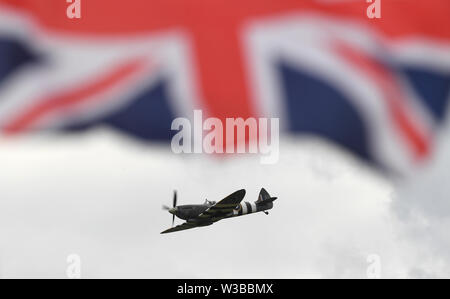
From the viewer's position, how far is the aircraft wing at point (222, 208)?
1842 centimetres

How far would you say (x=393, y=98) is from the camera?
19.0m

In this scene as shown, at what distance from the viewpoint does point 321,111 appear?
738 inches

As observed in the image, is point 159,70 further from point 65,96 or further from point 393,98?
point 393,98

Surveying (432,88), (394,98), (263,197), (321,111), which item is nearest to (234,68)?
(321,111)

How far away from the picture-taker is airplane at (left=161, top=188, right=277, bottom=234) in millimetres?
18438

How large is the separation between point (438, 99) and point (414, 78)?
0.62m

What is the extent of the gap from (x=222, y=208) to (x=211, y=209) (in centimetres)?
21

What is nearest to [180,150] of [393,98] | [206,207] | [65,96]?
[206,207]

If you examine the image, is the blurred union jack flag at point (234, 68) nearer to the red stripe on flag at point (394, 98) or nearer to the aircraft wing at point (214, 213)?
the red stripe on flag at point (394, 98)

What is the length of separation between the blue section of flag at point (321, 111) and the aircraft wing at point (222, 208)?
1.76m

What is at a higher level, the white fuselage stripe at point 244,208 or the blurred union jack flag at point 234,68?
the blurred union jack flag at point 234,68

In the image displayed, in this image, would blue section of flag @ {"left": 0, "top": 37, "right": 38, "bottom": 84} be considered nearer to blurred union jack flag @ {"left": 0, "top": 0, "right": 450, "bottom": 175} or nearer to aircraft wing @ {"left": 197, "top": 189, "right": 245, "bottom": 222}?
blurred union jack flag @ {"left": 0, "top": 0, "right": 450, "bottom": 175}

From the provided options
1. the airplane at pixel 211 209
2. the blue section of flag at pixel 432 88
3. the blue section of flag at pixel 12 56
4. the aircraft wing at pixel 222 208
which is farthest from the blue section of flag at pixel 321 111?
the blue section of flag at pixel 12 56

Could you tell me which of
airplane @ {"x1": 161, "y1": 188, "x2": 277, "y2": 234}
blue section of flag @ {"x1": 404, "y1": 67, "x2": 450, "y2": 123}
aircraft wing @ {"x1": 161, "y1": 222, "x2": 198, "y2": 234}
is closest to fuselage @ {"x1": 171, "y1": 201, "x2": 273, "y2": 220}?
airplane @ {"x1": 161, "y1": 188, "x2": 277, "y2": 234}
